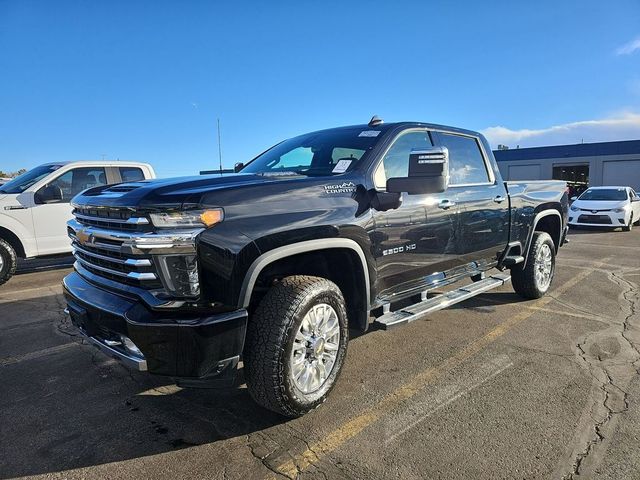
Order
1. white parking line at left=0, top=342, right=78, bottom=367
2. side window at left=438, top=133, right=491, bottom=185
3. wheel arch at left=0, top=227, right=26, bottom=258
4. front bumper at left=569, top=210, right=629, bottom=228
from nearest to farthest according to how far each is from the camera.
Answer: white parking line at left=0, top=342, right=78, bottom=367 → side window at left=438, top=133, right=491, bottom=185 → wheel arch at left=0, top=227, right=26, bottom=258 → front bumper at left=569, top=210, right=629, bottom=228

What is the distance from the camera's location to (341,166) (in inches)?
146

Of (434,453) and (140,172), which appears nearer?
(434,453)

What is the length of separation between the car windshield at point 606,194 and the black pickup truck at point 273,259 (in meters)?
14.2

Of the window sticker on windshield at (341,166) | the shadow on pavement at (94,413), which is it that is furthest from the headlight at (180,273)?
the window sticker on windshield at (341,166)

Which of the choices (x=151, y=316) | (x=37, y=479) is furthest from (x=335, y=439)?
(x=37, y=479)

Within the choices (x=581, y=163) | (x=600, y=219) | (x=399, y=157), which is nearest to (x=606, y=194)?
(x=600, y=219)

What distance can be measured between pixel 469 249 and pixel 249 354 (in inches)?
110

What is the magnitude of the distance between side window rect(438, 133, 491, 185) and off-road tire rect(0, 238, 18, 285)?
6.98 metres

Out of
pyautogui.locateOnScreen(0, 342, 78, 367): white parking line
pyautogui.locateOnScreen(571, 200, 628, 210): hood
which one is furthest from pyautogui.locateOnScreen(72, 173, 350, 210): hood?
pyautogui.locateOnScreen(571, 200, 628, 210): hood

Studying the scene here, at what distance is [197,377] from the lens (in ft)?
8.39

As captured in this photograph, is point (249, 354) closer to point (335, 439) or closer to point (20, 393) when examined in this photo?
point (335, 439)

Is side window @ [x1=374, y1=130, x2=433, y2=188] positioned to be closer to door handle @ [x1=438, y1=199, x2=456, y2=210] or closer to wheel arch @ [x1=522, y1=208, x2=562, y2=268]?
door handle @ [x1=438, y1=199, x2=456, y2=210]

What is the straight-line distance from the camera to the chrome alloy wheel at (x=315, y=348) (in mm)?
2963

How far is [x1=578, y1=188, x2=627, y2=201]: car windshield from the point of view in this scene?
15.7 metres
